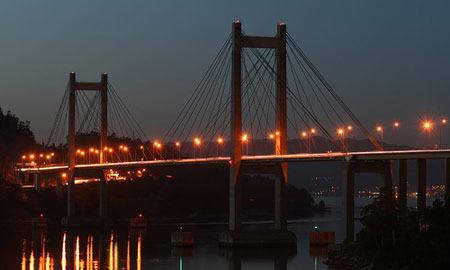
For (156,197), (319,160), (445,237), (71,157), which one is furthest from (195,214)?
(445,237)

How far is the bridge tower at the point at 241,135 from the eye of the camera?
2840 inches

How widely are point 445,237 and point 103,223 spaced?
211ft

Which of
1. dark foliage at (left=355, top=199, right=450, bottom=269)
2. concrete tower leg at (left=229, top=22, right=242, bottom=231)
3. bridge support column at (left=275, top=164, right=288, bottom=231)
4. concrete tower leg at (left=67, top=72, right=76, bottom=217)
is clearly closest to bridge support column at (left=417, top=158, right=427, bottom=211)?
dark foliage at (left=355, top=199, right=450, bottom=269)

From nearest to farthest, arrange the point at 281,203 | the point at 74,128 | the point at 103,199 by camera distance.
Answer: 1. the point at 281,203
2. the point at 103,199
3. the point at 74,128

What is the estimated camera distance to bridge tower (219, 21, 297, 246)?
237ft

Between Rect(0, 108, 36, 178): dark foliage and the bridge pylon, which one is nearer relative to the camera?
the bridge pylon

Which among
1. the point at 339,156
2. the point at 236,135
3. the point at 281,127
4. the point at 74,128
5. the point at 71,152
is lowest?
the point at 339,156

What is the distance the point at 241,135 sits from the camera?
238ft

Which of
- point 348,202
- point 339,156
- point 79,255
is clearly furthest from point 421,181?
point 79,255

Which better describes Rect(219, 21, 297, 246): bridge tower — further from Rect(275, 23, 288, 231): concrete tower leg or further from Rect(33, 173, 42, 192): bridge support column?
Rect(33, 173, 42, 192): bridge support column

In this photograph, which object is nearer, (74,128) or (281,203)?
(281,203)

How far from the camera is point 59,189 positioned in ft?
422

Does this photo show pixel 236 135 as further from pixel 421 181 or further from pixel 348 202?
pixel 421 181

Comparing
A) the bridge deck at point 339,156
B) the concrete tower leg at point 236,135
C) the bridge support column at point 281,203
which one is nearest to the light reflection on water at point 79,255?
the concrete tower leg at point 236,135
